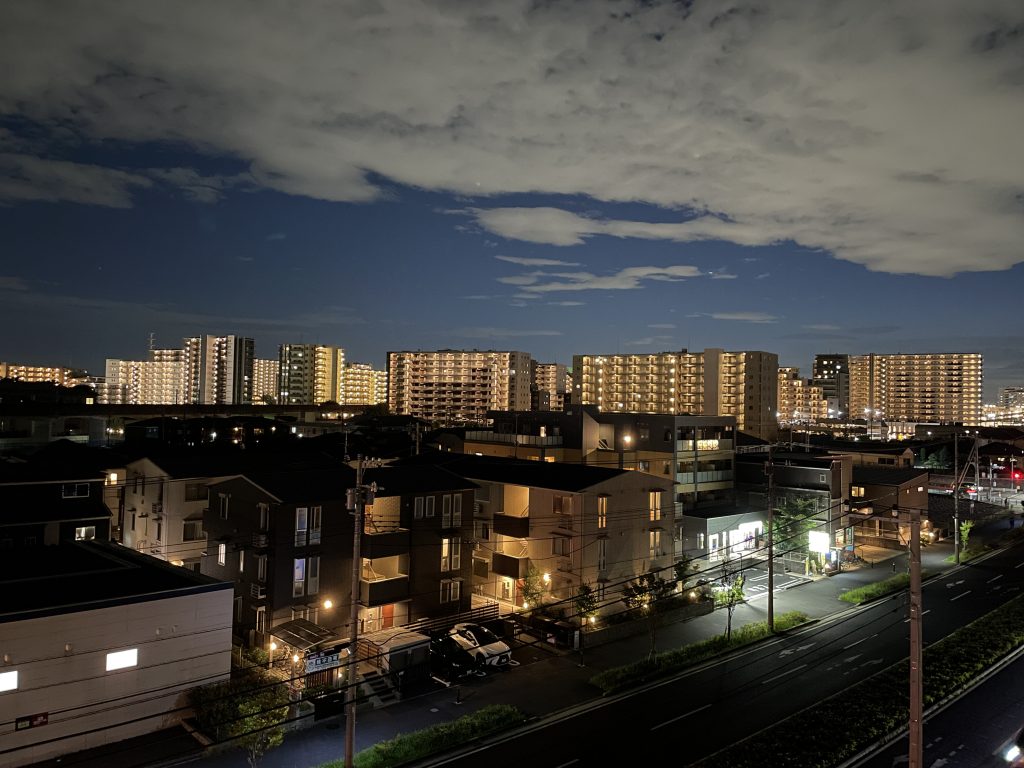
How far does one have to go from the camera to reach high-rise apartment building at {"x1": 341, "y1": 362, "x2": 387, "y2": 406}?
440 feet

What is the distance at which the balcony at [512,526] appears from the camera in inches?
949

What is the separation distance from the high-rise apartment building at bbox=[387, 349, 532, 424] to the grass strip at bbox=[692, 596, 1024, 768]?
83933 mm

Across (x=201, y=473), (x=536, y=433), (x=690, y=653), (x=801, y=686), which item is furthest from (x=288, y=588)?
(x=536, y=433)

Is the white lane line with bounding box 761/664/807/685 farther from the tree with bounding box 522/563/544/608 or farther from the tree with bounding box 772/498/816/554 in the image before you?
the tree with bounding box 772/498/816/554

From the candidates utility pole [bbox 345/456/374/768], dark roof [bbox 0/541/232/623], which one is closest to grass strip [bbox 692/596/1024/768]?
utility pole [bbox 345/456/374/768]

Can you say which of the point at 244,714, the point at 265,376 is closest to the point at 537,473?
the point at 244,714

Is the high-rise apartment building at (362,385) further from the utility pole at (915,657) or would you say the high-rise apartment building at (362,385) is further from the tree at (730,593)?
the utility pole at (915,657)

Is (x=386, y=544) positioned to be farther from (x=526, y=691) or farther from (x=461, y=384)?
(x=461, y=384)

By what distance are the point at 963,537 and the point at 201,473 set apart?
37.4 m

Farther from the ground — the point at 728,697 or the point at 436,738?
the point at 436,738

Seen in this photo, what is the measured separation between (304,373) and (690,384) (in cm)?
7634

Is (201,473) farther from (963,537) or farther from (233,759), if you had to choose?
(963,537)

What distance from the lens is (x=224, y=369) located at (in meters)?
134

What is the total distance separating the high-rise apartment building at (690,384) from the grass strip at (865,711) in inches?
2307
